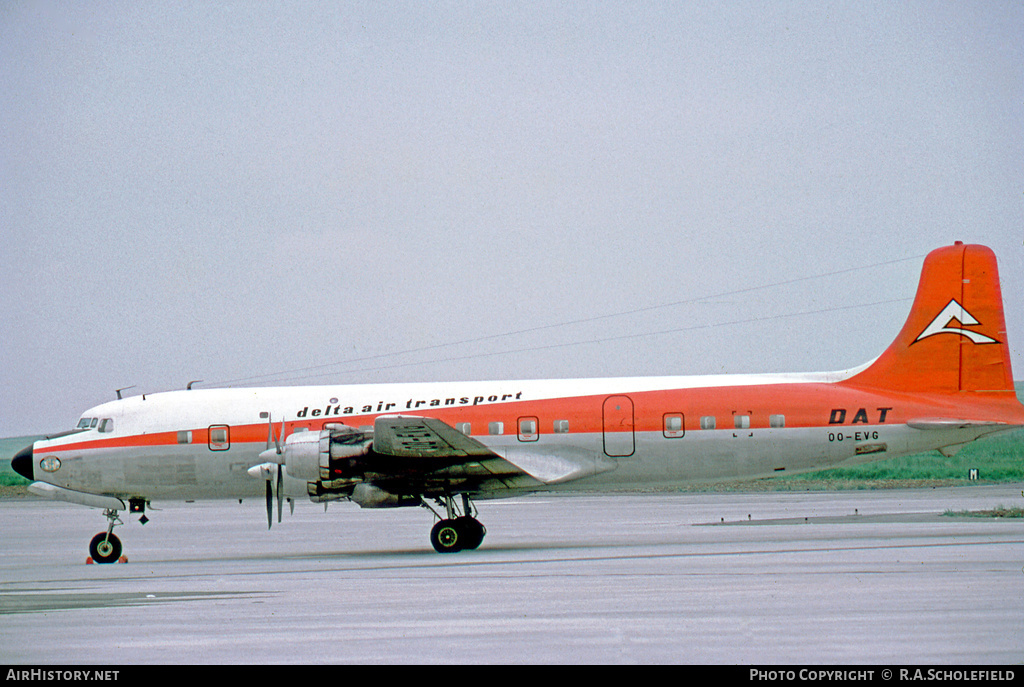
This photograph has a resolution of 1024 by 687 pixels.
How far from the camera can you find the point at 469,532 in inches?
811

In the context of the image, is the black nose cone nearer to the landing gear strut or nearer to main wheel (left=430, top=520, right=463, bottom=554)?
the landing gear strut

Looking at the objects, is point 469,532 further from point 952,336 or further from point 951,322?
point 951,322

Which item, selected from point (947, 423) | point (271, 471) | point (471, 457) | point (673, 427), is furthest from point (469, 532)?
point (947, 423)

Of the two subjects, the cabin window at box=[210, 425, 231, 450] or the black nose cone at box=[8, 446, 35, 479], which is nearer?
the cabin window at box=[210, 425, 231, 450]

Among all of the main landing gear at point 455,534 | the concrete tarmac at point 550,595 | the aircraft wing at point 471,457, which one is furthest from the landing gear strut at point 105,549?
the main landing gear at point 455,534

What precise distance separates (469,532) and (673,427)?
478 cm

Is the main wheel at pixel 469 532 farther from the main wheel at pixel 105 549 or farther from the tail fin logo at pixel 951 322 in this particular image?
the tail fin logo at pixel 951 322

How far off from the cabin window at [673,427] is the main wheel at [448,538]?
15.7ft

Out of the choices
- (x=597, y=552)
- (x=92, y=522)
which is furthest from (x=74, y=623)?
(x=92, y=522)

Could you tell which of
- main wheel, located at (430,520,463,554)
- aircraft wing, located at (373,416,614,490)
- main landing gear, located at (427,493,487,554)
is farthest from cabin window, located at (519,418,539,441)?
main wheel, located at (430,520,463,554)

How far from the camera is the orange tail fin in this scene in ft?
69.7

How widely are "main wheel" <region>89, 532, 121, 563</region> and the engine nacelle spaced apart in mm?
4264

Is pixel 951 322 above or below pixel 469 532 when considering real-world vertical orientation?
above

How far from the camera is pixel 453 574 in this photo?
655 inches
